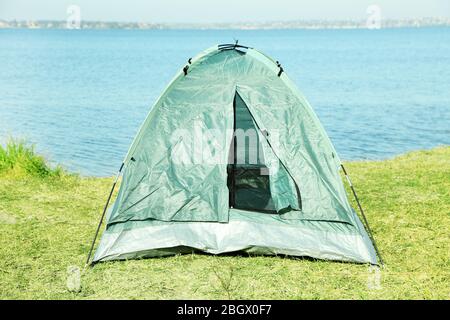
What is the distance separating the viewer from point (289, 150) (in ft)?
22.1

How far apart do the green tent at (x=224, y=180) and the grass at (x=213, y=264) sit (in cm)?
23

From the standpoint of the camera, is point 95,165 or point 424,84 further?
point 424,84

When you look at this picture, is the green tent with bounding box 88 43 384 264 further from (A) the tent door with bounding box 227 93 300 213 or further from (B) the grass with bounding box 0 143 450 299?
(B) the grass with bounding box 0 143 450 299

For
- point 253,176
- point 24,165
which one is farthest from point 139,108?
point 253,176

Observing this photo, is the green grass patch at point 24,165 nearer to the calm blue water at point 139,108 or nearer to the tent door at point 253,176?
the calm blue water at point 139,108

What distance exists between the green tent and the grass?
23 cm

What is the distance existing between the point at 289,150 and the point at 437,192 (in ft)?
13.9

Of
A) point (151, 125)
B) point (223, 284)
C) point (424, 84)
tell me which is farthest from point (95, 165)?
point (424, 84)

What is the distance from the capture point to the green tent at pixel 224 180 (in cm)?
650

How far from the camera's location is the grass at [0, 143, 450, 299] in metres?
5.80

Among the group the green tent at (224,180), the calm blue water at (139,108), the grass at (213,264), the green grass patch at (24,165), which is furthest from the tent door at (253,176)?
the calm blue water at (139,108)

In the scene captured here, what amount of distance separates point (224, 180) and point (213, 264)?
1.02 meters

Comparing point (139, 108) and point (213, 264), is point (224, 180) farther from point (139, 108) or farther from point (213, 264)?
point (139, 108)
